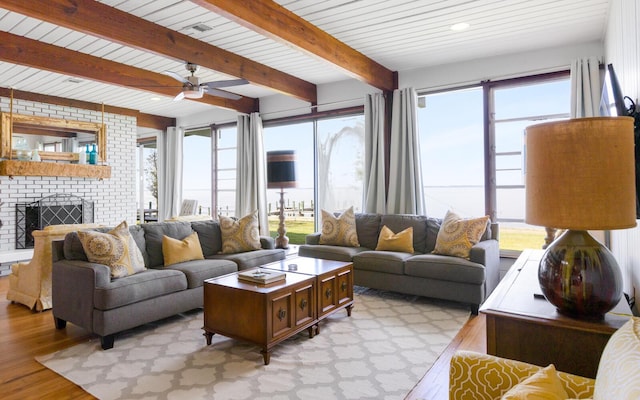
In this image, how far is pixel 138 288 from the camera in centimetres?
307

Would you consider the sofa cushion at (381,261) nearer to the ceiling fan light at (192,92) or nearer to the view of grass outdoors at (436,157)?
the view of grass outdoors at (436,157)

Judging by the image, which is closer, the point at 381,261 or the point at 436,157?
the point at 381,261

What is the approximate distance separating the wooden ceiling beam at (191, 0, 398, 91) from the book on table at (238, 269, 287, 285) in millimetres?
1964

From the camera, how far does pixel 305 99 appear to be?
19.4 feet

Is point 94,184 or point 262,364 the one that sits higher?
point 94,184

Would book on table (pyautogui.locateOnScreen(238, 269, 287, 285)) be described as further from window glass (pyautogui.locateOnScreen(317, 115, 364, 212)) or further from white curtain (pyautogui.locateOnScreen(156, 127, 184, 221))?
white curtain (pyautogui.locateOnScreen(156, 127, 184, 221))

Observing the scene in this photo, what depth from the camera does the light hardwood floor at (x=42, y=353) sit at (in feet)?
7.48

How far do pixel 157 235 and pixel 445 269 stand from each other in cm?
292

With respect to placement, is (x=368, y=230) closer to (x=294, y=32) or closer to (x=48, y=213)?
(x=294, y=32)

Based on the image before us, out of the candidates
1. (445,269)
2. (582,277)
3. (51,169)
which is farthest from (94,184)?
(582,277)

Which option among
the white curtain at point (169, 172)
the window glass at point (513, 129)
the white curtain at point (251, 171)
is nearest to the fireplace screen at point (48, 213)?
the white curtain at point (169, 172)

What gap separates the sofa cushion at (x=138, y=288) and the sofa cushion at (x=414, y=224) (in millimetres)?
2537

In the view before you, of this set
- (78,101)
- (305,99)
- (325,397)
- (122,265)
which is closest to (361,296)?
(325,397)

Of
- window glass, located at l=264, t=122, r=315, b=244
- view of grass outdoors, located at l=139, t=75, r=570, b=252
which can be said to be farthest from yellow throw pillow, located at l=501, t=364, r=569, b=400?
window glass, located at l=264, t=122, r=315, b=244
